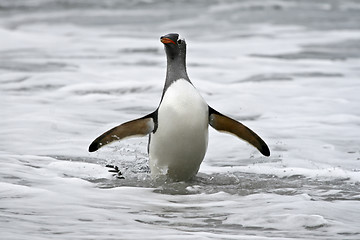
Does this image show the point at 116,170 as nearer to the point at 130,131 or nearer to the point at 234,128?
the point at 130,131

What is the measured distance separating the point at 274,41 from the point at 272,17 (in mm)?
4168

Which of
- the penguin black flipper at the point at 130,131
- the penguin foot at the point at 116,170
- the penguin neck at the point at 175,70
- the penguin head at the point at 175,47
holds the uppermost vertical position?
the penguin head at the point at 175,47

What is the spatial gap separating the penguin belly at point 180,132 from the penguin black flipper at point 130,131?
0.21 feet

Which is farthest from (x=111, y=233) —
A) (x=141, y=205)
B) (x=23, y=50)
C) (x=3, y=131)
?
(x=23, y=50)

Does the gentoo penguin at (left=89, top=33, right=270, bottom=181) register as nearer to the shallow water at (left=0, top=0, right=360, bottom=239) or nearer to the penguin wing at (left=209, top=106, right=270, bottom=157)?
the penguin wing at (left=209, top=106, right=270, bottom=157)

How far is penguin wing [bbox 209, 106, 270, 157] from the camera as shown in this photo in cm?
520

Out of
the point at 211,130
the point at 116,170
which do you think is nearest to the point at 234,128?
the point at 116,170

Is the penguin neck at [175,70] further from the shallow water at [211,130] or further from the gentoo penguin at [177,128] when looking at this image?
the shallow water at [211,130]

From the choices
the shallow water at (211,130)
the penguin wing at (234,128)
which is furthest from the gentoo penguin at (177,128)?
the shallow water at (211,130)

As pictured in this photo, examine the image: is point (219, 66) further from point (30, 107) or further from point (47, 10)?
A: point (47, 10)

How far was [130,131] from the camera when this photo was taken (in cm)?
515

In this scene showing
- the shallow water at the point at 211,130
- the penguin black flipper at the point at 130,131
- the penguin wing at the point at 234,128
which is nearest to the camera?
the shallow water at the point at 211,130

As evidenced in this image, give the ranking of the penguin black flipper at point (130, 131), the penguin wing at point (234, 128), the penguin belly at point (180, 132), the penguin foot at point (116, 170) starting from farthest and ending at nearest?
the penguin foot at point (116, 170) < the penguin wing at point (234, 128) < the penguin black flipper at point (130, 131) < the penguin belly at point (180, 132)

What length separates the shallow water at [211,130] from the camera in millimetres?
4059
